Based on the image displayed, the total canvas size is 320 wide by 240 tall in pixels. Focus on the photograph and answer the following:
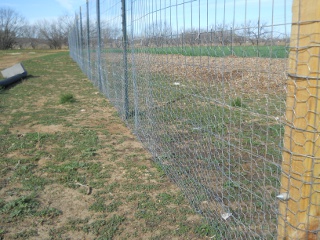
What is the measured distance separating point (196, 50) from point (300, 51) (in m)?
1.12

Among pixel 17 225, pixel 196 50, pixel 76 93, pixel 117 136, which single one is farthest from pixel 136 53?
pixel 76 93

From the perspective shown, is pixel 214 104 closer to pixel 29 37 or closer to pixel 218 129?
pixel 218 129

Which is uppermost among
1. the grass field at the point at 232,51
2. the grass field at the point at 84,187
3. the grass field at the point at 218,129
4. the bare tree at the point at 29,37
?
the bare tree at the point at 29,37

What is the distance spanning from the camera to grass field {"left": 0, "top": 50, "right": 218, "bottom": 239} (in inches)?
106

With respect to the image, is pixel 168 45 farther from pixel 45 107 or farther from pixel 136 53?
pixel 45 107

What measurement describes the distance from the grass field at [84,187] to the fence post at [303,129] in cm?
114

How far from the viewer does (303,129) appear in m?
1.41

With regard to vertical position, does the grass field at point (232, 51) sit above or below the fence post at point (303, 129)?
above

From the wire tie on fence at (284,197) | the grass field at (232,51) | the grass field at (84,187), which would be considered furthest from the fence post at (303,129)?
the grass field at (84,187)

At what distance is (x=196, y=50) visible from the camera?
2453 millimetres

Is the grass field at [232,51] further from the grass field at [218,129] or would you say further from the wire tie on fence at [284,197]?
the wire tie on fence at [284,197]

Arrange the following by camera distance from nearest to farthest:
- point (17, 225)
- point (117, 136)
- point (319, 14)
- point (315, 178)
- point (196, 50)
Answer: point (319, 14), point (315, 178), point (196, 50), point (17, 225), point (117, 136)

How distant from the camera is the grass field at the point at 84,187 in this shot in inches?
106

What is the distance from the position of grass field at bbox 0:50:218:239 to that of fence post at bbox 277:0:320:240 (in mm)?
1143
